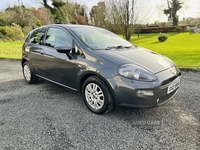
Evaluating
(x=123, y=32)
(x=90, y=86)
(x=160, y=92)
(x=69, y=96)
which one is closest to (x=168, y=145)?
(x=160, y=92)

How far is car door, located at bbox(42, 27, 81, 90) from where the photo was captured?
3.36m

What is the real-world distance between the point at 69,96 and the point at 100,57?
1.48 metres

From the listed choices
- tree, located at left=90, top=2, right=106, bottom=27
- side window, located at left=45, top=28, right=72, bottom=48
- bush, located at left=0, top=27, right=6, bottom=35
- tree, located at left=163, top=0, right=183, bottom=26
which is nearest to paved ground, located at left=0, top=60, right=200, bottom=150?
side window, located at left=45, top=28, right=72, bottom=48

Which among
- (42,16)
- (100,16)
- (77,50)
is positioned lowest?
(77,50)

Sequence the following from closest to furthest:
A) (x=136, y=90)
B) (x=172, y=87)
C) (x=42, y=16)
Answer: (x=136, y=90) → (x=172, y=87) → (x=42, y=16)

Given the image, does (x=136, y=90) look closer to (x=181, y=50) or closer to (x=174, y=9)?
(x=181, y=50)

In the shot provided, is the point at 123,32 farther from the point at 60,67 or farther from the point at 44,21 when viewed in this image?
the point at 44,21

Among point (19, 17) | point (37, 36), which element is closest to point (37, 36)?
point (37, 36)

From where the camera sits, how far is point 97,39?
361cm

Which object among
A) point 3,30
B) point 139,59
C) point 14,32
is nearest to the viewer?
point 139,59

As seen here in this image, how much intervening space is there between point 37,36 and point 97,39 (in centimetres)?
177

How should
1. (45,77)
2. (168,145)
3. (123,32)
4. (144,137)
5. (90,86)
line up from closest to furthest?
1. (168,145)
2. (144,137)
3. (90,86)
4. (45,77)
5. (123,32)

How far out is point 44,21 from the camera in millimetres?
25828

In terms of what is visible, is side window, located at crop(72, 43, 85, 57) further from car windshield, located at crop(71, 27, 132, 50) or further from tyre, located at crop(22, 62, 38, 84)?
tyre, located at crop(22, 62, 38, 84)
